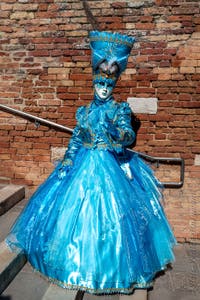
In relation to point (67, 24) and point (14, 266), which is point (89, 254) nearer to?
point (14, 266)

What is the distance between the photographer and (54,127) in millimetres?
4453

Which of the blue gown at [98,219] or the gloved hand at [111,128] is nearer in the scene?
the blue gown at [98,219]

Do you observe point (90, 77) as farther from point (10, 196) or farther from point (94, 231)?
point (94, 231)

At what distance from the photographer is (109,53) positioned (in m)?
3.15

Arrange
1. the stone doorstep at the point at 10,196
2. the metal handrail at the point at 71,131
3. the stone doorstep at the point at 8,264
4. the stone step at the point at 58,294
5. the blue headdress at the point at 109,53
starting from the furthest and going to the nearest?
the metal handrail at the point at 71,131, the stone doorstep at the point at 10,196, the blue headdress at the point at 109,53, the stone doorstep at the point at 8,264, the stone step at the point at 58,294

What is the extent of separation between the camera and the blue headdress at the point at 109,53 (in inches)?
123

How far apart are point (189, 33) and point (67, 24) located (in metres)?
1.50

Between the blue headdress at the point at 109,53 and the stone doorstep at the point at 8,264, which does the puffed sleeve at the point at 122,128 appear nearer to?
the blue headdress at the point at 109,53

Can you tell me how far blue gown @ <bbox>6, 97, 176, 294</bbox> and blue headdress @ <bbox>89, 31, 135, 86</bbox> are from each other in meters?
0.26

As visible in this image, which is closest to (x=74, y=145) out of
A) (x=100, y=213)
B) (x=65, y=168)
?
(x=65, y=168)

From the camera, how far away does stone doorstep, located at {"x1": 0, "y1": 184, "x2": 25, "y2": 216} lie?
13.1 feet

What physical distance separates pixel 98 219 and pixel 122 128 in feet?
2.90

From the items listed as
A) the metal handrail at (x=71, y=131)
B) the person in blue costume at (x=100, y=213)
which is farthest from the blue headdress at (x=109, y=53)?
the metal handrail at (x=71, y=131)

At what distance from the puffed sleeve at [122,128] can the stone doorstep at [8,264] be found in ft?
4.62
